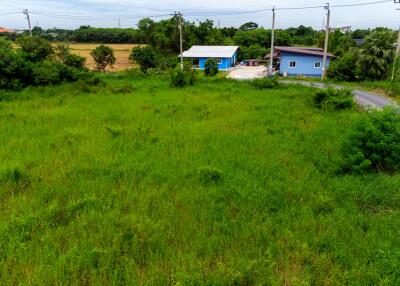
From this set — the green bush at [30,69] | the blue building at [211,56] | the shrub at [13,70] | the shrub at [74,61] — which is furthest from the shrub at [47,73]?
the blue building at [211,56]

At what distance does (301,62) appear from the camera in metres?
30.7

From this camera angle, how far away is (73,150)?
8.48m

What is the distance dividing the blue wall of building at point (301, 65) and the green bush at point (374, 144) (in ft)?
80.2

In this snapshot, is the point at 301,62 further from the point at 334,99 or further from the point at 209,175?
the point at 209,175

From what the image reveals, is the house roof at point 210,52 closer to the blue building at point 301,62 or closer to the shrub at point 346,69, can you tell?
the blue building at point 301,62

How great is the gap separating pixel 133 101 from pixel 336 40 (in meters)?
32.7

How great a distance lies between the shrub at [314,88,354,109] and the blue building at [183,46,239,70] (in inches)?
853

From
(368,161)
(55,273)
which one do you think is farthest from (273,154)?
(55,273)

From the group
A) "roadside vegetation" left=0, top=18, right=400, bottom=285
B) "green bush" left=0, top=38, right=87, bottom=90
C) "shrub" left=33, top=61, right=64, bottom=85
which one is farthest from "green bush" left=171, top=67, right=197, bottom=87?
"shrub" left=33, top=61, right=64, bottom=85

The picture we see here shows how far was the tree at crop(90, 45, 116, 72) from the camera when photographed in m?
27.8

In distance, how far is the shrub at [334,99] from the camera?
1376 centimetres

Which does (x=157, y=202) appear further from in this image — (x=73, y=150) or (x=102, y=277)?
(x=73, y=150)

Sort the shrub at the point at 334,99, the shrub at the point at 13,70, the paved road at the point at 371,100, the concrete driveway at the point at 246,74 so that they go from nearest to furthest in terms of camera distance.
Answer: the shrub at the point at 334,99
the paved road at the point at 371,100
the shrub at the point at 13,70
the concrete driveway at the point at 246,74

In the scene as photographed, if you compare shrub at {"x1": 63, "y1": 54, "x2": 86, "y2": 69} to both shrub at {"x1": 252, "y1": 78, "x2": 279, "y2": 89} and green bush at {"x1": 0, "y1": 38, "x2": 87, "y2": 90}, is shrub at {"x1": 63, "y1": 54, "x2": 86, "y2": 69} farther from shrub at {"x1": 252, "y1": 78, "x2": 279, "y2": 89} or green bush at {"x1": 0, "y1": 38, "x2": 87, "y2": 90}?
shrub at {"x1": 252, "y1": 78, "x2": 279, "y2": 89}
